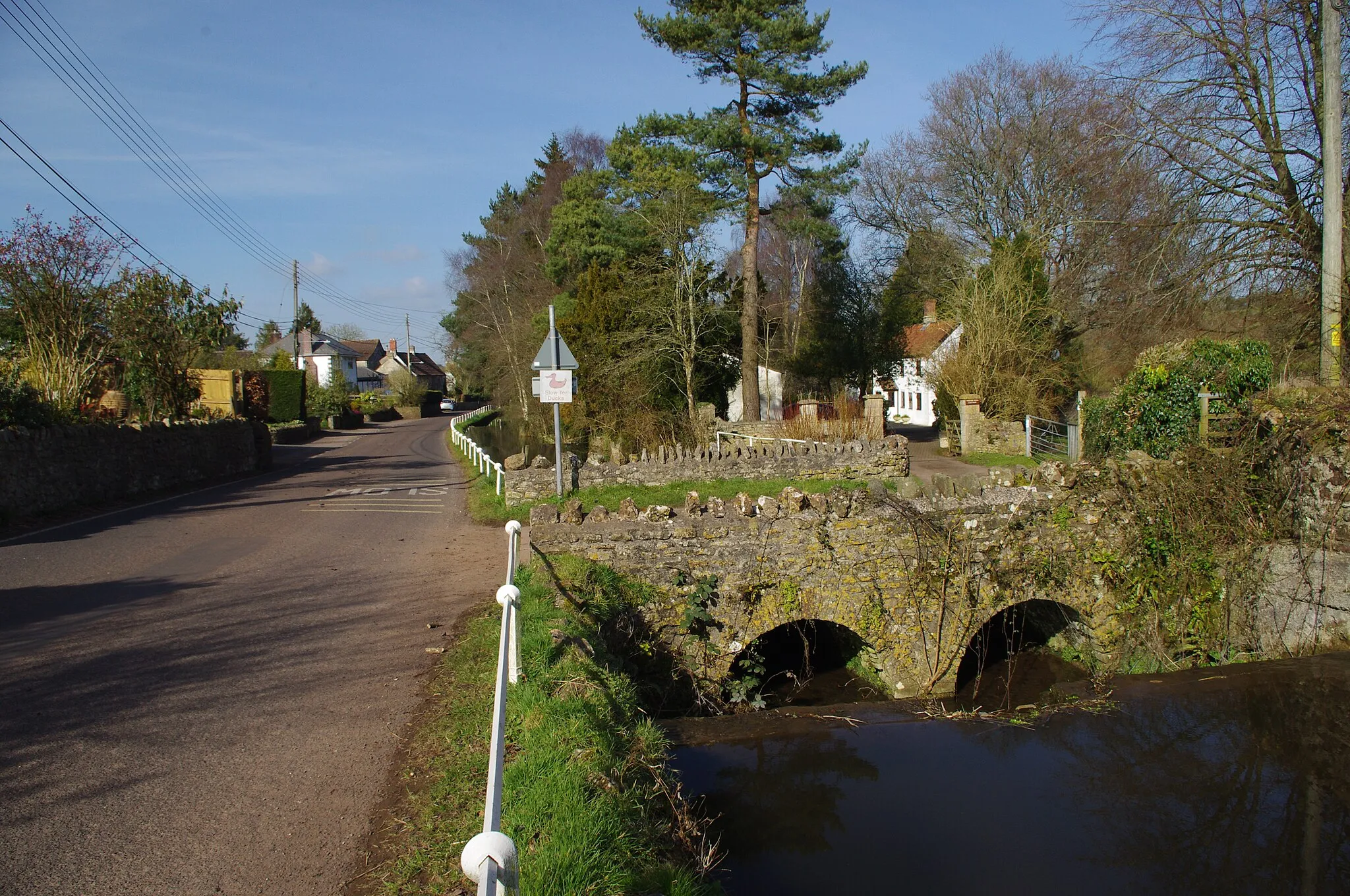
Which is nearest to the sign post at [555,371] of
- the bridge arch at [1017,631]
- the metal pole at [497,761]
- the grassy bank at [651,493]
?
the grassy bank at [651,493]

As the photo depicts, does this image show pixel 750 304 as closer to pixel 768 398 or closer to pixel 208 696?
pixel 768 398

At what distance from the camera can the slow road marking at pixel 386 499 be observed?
1625cm

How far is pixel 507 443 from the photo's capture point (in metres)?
39.2

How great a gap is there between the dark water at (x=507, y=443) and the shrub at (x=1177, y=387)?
12502 millimetres

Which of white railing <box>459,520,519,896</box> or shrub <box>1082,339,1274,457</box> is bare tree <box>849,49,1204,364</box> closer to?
shrub <box>1082,339,1274,457</box>

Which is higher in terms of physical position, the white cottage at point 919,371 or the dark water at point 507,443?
the white cottage at point 919,371

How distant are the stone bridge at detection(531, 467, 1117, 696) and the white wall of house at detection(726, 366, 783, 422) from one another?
2472 cm

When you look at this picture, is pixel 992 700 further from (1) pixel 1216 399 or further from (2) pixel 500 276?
(2) pixel 500 276

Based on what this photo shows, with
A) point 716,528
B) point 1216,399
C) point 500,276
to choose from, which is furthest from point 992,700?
point 500,276

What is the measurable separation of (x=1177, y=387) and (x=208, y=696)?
1470cm

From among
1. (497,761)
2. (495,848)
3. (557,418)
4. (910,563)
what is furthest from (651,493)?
(495,848)

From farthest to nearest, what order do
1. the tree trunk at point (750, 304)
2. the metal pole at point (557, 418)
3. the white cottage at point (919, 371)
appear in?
1. the white cottage at point (919, 371)
2. the tree trunk at point (750, 304)
3. the metal pole at point (557, 418)

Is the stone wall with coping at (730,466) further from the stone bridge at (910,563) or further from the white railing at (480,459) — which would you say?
the stone bridge at (910,563)

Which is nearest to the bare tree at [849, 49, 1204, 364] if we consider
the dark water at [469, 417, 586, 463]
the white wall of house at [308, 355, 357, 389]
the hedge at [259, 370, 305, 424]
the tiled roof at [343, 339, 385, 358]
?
the dark water at [469, 417, 586, 463]
